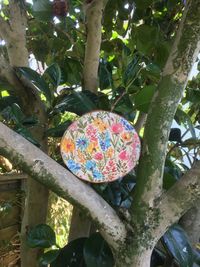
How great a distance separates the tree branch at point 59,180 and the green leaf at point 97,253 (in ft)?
0.44

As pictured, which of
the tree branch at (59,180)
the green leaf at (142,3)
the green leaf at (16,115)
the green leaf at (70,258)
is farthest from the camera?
the green leaf at (142,3)

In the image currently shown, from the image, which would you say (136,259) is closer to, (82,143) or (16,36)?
(82,143)

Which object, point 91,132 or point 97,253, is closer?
point 91,132

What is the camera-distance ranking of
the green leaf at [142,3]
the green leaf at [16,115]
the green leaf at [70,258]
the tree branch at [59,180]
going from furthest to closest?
the green leaf at [142,3] < the green leaf at [70,258] < the green leaf at [16,115] < the tree branch at [59,180]

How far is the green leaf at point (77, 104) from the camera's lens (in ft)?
2.03

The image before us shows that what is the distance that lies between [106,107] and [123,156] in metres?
0.21

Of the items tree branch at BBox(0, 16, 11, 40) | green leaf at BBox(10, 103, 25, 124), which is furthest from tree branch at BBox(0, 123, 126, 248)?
tree branch at BBox(0, 16, 11, 40)

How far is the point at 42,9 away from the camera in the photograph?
0.71 m

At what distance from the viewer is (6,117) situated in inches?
22.1

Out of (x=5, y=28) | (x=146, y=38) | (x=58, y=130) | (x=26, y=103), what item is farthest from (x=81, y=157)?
(x=146, y=38)

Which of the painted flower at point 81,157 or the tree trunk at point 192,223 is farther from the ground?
the painted flower at point 81,157

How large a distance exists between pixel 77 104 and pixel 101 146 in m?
0.14

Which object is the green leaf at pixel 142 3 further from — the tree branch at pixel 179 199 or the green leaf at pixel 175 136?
the tree branch at pixel 179 199

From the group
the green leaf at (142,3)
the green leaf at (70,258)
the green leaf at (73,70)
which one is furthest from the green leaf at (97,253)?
the green leaf at (142,3)
